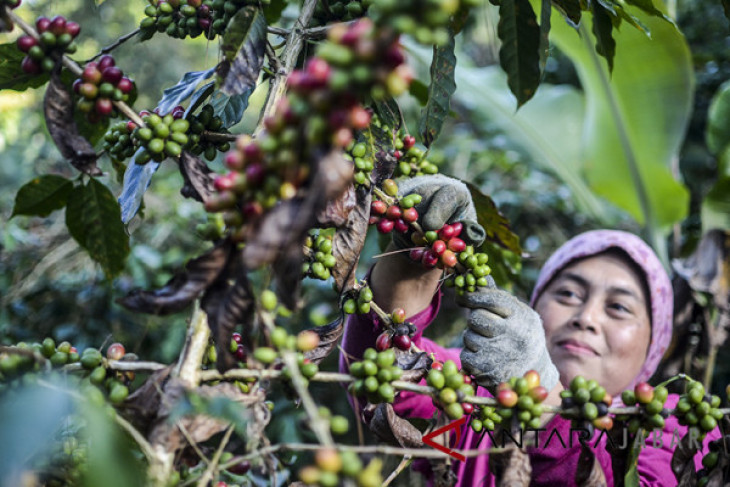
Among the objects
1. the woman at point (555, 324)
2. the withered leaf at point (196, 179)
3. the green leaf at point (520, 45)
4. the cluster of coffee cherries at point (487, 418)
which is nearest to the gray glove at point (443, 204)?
the woman at point (555, 324)

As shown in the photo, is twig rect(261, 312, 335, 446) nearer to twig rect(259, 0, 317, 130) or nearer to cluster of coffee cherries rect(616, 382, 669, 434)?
twig rect(259, 0, 317, 130)

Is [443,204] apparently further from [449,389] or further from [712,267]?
[712,267]

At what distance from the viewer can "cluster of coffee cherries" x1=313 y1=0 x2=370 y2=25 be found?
3.26ft

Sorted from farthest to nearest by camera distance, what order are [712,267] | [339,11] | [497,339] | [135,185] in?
[712,267] < [497,339] < [339,11] < [135,185]

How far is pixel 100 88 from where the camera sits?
844mm

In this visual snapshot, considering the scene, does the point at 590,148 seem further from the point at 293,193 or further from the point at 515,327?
the point at 293,193

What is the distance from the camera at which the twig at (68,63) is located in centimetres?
80

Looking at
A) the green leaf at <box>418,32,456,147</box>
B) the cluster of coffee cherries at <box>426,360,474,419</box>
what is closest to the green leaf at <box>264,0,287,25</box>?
the green leaf at <box>418,32,456,147</box>

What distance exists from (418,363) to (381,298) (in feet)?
1.95

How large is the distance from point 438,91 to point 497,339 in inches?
21.3

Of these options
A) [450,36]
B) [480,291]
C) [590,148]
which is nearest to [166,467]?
[480,291]

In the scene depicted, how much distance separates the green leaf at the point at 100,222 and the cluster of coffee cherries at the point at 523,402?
2.43ft

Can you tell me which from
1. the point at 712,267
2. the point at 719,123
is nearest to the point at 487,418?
the point at 712,267

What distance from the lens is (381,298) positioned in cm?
161
